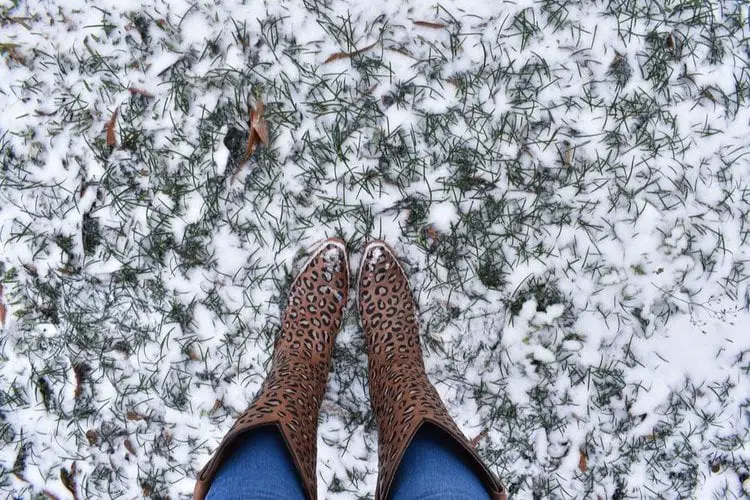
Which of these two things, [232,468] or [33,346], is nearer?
[232,468]

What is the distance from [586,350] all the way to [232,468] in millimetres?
1447

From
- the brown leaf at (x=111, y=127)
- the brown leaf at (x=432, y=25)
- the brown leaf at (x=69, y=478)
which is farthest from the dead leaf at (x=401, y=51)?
the brown leaf at (x=69, y=478)

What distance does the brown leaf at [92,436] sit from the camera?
2.17 metres

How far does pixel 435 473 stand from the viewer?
1533mm

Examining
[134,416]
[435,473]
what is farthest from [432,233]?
[134,416]

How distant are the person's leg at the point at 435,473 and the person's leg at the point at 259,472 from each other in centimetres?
33

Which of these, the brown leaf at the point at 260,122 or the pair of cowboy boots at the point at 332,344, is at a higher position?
the brown leaf at the point at 260,122

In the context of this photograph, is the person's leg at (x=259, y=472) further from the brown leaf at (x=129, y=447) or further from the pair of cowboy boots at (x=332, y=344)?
the brown leaf at (x=129, y=447)

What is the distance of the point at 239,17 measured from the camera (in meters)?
1.98

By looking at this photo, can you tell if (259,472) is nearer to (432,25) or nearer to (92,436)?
(92,436)

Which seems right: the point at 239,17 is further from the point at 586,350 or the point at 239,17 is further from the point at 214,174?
the point at 586,350

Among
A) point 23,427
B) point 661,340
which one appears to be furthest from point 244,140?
point 661,340

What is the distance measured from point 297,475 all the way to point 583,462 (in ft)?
4.20

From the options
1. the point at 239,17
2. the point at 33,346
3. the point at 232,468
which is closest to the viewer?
the point at 232,468
